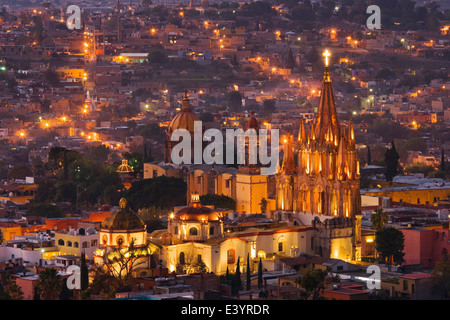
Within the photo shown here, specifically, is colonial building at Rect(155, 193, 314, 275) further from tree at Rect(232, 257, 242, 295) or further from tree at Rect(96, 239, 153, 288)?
tree at Rect(232, 257, 242, 295)

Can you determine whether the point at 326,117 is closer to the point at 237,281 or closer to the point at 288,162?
the point at 288,162

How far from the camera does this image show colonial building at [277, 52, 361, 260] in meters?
66.5

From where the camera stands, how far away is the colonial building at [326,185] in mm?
66500

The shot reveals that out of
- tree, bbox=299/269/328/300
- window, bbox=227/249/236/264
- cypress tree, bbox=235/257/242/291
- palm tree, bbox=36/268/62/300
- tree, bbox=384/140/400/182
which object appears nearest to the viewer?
tree, bbox=299/269/328/300

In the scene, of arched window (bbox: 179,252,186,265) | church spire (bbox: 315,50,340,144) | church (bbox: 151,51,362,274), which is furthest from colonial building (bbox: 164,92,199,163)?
arched window (bbox: 179,252,186,265)

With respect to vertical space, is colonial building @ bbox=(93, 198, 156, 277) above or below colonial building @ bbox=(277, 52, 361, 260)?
below

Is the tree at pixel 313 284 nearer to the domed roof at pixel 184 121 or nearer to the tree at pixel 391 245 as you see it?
the tree at pixel 391 245

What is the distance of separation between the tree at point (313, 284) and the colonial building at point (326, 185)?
1032 cm

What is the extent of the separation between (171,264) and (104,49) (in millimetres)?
114993

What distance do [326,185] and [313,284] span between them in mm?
12782

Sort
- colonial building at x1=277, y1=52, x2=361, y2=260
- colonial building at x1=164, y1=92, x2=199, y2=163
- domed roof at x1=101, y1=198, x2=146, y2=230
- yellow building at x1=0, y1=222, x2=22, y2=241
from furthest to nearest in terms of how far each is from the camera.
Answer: colonial building at x1=164, y1=92, x2=199, y2=163 → yellow building at x1=0, y1=222, x2=22, y2=241 → colonial building at x1=277, y1=52, x2=361, y2=260 → domed roof at x1=101, y1=198, x2=146, y2=230

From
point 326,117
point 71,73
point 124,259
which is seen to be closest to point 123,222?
point 124,259

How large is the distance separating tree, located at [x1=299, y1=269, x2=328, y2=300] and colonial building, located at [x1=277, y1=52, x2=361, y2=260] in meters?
10.3
